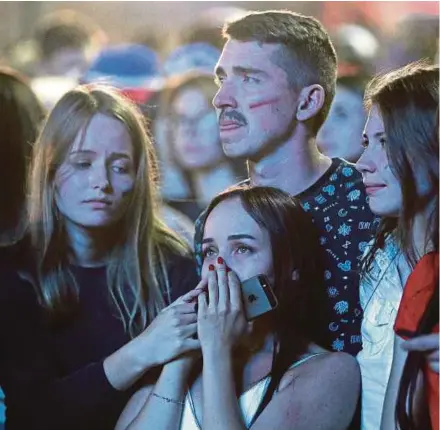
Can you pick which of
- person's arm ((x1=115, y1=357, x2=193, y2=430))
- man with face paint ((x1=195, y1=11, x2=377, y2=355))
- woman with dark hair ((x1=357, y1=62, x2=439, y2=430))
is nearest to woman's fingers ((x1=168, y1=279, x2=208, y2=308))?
person's arm ((x1=115, y1=357, x2=193, y2=430))

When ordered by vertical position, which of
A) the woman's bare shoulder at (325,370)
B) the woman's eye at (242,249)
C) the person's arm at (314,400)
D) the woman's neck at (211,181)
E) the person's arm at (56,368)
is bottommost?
the person's arm at (314,400)

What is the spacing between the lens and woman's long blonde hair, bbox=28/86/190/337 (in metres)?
1.60

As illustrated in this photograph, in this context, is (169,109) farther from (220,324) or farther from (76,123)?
(220,324)

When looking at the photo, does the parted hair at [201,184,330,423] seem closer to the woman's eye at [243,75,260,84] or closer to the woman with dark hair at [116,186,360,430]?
the woman with dark hair at [116,186,360,430]

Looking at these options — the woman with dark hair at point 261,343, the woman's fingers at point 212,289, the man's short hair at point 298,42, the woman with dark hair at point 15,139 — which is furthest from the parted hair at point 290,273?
the woman with dark hair at point 15,139

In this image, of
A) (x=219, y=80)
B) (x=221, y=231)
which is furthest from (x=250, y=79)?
(x=221, y=231)

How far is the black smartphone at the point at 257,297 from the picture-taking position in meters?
1.51

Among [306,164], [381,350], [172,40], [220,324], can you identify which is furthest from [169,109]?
[381,350]

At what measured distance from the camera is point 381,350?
1.52 meters

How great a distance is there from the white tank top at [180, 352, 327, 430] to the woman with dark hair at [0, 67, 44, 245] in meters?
0.45

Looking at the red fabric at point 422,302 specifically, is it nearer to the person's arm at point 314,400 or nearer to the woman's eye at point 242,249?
the person's arm at point 314,400

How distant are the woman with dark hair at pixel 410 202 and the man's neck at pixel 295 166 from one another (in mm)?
87

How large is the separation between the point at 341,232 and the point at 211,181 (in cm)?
25

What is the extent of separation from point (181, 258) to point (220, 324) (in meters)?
0.17
